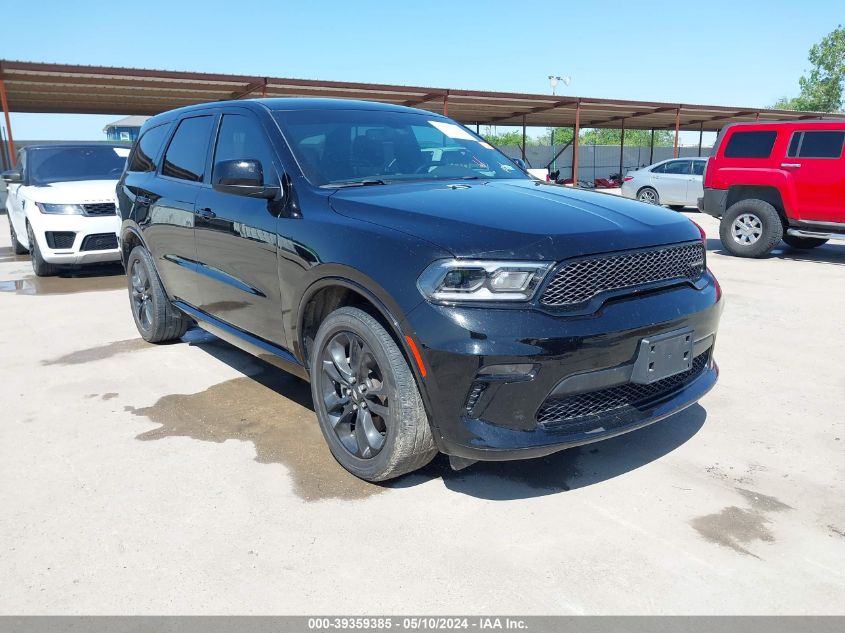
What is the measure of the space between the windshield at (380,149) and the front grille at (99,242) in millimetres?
5964

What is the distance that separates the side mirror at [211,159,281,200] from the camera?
3354 mm

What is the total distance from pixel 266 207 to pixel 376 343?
3.84 feet

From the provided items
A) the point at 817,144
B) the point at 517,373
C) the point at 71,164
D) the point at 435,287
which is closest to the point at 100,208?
the point at 71,164

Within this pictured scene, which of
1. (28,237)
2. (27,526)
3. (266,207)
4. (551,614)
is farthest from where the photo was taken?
(28,237)

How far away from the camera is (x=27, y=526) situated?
2.82 metres

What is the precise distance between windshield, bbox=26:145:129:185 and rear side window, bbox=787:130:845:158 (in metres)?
9.39

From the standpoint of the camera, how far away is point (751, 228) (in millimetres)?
9734

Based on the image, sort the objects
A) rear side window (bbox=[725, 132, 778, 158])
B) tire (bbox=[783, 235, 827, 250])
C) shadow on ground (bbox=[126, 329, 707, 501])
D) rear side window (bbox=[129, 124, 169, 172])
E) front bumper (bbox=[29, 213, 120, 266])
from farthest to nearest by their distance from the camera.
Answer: tire (bbox=[783, 235, 827, 250]) < rear side window (bbox=[725, 132, 778, 158]) < front bumper (bbox=[29, 213, 120, 266]) < rear side window (bbox=[129, 124, 169, 172]) < shadow on ground (bbox=[126, 329, 707, 501])

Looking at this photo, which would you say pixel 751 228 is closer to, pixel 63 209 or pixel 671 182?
pixel 671 182

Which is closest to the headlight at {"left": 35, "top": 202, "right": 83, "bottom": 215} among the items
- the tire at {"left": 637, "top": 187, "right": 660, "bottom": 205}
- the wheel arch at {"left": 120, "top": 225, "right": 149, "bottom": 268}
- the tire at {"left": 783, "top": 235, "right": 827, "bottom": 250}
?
the wheel arch at {"left": 120, "top": 225, "right": 149, "bottom": 268}

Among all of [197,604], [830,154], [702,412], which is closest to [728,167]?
[830,154]

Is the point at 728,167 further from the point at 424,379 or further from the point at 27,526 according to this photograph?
the point at 27,526

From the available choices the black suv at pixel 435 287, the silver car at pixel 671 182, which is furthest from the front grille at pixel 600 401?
the silver car at pixel 671 182

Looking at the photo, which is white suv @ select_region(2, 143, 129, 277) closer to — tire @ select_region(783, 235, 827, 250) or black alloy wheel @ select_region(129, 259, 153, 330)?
black alloy wheel @ select_region(129, 259, 153, 330)
